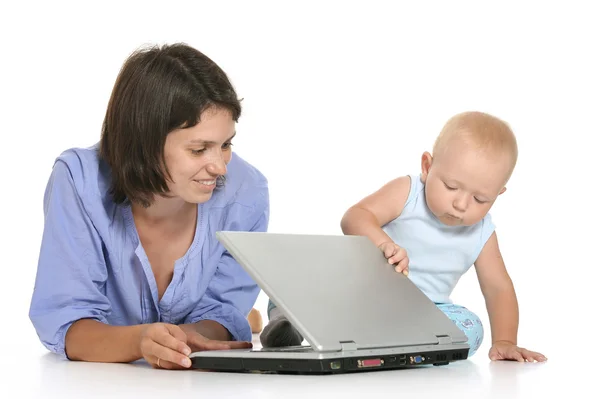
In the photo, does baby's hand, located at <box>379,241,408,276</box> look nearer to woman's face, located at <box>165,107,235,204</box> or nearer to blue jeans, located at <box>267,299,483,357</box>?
blue jeans, located at <box>267,299,483,357</box>

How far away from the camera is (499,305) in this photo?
2.27 meters

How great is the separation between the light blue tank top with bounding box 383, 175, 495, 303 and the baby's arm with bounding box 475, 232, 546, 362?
0.04 meters

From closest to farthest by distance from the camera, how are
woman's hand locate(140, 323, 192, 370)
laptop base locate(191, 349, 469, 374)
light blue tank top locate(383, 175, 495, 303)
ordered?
laptop base locate(191, 349, 469, 374) < woman's hand locate(140, 323, 192, 370) < light blue tank top locate(383, 175, 495, 303)

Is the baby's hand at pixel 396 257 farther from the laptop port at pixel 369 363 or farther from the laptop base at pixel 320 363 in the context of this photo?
the laptop port at pixel 369 363

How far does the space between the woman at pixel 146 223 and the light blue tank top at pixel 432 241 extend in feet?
1.48

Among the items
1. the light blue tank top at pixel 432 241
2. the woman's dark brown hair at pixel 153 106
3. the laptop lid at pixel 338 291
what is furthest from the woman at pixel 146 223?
the light blue tank top at pixel 432 241

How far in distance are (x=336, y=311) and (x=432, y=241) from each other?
732 mm

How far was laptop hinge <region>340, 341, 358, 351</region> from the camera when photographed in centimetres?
161

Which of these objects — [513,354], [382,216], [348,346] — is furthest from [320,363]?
[382,216]

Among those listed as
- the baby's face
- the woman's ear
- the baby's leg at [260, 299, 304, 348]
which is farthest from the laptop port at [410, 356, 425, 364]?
the woman's ear

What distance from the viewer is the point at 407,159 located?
3900 mm

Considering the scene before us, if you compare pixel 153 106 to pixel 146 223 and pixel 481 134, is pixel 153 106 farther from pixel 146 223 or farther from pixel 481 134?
pixel 481 134

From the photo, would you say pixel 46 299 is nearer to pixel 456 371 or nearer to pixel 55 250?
pixel 55 250

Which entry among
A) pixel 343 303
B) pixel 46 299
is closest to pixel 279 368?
pixel 343 303
